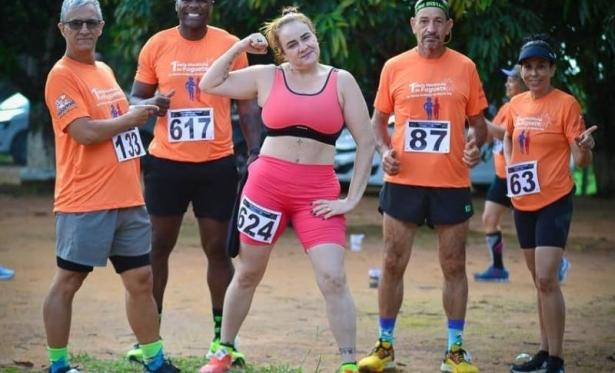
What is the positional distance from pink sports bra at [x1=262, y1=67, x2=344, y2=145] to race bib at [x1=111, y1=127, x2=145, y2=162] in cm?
80

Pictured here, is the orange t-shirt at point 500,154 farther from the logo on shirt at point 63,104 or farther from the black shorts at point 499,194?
the logo on shirt at point 63,104

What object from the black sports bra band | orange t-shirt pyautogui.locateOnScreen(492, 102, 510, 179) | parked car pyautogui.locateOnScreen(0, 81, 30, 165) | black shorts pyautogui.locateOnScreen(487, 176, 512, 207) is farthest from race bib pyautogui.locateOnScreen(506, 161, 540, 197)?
parked car pyautogui.locateOnScreen(0, 81, 30, 165)

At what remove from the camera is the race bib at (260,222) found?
684cm

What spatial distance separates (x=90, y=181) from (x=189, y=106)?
3.61ft

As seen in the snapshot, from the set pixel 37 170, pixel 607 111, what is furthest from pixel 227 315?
pixel 37 170

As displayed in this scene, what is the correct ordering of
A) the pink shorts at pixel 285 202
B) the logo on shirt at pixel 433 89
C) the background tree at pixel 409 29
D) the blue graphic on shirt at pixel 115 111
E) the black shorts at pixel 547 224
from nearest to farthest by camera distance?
the pink shorts at pixel 285 202 → the blue graphic on shirt at pixel 115 111 → the black shorts at pixel 547 224 → the logo on shirt at pixel 433 89 → the background tree at pixel 409 29

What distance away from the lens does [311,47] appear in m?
6.81

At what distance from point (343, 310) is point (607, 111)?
13947 millimetres

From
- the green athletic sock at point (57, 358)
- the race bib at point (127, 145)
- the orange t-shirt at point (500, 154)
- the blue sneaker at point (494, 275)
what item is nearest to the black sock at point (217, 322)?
the green athletic sock at point (57, 358)

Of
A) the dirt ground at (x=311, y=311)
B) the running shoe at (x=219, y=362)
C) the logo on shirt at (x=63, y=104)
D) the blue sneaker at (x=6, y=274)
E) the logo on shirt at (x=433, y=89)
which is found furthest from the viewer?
the blue sneaker at (x=6, y=274)

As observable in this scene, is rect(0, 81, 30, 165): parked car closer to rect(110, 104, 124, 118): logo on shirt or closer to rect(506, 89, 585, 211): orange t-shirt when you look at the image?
rect(110, 104, 124, 118): logo on shirt

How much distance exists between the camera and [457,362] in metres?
7.66

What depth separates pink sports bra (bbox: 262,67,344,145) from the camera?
22.1ft

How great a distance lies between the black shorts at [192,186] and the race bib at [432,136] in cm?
119
